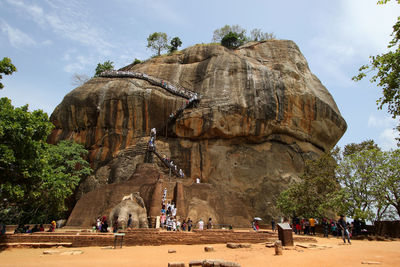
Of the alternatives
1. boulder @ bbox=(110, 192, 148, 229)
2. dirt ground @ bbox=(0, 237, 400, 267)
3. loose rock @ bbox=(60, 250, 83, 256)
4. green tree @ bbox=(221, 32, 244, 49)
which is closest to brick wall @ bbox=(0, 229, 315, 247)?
dirt ground @ bbox=(0, 237, 400, 267)

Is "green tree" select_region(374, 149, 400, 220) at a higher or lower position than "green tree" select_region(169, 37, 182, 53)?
lower

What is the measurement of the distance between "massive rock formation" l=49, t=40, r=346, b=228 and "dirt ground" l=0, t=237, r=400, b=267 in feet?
57.5

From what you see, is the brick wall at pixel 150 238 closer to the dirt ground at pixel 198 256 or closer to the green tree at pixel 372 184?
the dirt ground at pixel 198 256

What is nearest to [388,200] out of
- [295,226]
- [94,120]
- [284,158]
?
[295,226]

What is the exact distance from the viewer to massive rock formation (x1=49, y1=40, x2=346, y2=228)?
97.8 ft

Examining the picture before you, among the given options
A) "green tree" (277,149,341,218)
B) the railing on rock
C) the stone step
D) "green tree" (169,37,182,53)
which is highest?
"green tree" (169,37,182,53)

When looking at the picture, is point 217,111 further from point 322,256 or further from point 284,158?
point 322,256

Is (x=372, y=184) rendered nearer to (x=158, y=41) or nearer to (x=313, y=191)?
(x=313, y=191)

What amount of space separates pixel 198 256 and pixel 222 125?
20.9 meters

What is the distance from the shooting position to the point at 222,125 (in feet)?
98.7

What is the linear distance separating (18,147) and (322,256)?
478 inches

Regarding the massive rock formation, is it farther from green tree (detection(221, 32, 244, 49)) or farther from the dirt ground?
the dirt ground

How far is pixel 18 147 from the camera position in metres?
12.3

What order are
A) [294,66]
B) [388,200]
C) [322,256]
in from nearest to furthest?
[322,256] < [388,200] < [294,66]
